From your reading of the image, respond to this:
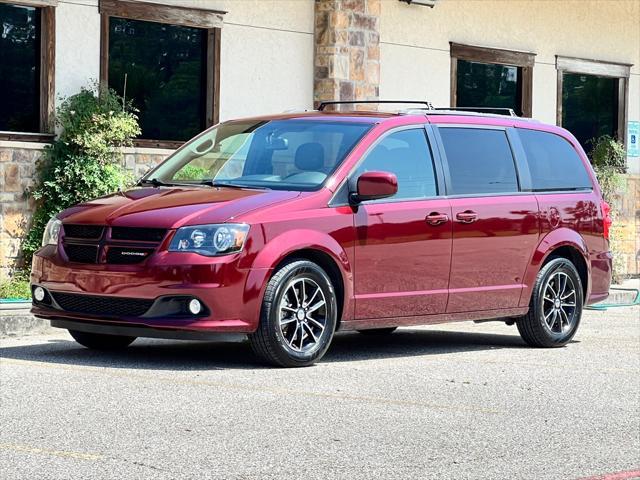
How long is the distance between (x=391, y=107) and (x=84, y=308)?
11.1m

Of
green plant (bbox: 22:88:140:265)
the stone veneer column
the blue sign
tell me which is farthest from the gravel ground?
the blue sign

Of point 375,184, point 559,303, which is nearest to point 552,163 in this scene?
point 559,303

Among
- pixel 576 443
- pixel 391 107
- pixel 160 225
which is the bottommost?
pixel 576 443

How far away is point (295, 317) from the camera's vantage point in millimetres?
10227

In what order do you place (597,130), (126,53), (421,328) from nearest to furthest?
(421,328) < (126,53) < (597,130)

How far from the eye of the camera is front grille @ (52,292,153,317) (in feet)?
32.8

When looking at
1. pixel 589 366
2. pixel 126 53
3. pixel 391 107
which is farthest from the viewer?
pixel 391 107

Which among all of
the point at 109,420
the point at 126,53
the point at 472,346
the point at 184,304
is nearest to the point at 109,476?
the point at 109,420

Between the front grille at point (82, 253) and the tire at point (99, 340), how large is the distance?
851 millimetres

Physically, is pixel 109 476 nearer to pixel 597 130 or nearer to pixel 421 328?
pixel 421 328

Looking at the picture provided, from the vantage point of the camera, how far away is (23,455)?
6992 millimetres

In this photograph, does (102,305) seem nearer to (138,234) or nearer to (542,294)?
(138,234)

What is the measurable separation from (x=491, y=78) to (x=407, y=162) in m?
11.6

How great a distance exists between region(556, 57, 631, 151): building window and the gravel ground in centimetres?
1216
